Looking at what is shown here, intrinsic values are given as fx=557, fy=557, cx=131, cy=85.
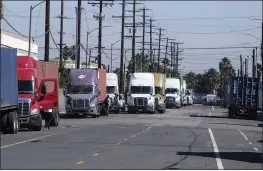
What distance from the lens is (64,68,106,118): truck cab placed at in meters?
42.8

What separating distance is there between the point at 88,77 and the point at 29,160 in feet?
93.0

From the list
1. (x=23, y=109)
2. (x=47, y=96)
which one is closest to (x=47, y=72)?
(x=47, y=96)

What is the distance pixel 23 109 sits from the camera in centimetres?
2664

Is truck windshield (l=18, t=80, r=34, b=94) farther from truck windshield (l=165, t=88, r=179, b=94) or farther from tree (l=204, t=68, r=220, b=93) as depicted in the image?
tree (l=204, t=68, r=220, b=93)

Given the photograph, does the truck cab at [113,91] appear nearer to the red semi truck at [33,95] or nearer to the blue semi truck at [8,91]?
the red semi truck at [33,95]

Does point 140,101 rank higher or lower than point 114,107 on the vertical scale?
higher

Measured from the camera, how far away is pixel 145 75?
52344 mm

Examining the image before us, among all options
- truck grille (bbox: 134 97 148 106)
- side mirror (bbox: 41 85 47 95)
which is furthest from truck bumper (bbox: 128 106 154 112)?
side mirror (bbox: 41 85 47 95)

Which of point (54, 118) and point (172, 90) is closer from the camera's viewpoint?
point (54, 118)

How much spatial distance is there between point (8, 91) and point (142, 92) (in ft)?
94.4

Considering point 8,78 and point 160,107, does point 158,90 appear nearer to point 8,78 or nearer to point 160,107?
point 160,107

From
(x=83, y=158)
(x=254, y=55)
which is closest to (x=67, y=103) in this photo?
(x=83, y=158)

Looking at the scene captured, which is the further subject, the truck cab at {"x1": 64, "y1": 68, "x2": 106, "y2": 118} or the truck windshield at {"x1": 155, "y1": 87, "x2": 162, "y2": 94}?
the truck windshield at {"x1": 155, "y1": 87, "x2": 162, "y2": 94}

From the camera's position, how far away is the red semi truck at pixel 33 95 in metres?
26.8
